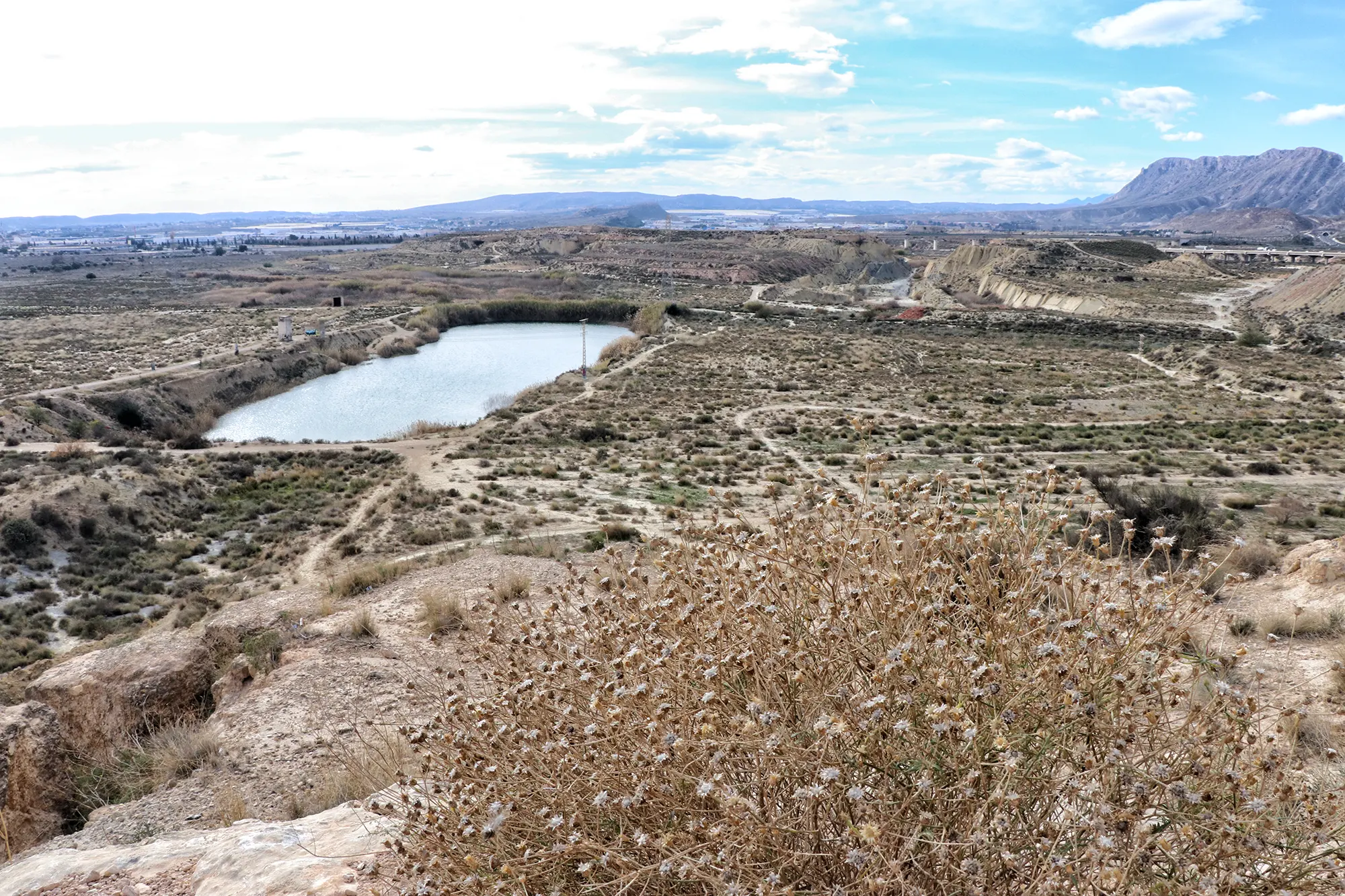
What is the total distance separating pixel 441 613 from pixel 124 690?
2713 millimetres

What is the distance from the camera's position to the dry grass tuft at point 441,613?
7984mm

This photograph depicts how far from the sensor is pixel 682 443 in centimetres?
2761

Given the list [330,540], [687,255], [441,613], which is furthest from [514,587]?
[687,255]

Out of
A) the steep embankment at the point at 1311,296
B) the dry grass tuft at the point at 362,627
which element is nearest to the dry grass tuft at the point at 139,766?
the dry grass tuft at the point at 362,627

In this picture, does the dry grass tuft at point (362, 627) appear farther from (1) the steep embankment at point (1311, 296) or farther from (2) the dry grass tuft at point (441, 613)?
(1) the steep embankment at point (1311, 296)

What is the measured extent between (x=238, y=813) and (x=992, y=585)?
4455 millimetres

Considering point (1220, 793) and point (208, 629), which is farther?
point (208, 629)

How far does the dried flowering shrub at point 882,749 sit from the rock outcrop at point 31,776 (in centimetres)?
415

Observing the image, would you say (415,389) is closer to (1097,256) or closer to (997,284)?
(997,284)

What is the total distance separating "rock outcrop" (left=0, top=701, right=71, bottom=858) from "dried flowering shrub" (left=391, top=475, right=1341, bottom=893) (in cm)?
415

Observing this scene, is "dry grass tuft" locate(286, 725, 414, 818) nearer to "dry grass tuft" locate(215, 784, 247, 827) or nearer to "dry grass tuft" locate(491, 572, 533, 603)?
"dry grass tuft" locate(215, 784, 247, 827)

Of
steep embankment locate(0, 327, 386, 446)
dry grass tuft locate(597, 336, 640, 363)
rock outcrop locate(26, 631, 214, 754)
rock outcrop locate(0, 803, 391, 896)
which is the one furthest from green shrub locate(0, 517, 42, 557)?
dry grass tuft locate(597, 336, 640, 363)

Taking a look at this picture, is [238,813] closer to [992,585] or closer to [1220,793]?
[992,585]

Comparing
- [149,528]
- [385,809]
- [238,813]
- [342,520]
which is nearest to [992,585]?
[385,809]
